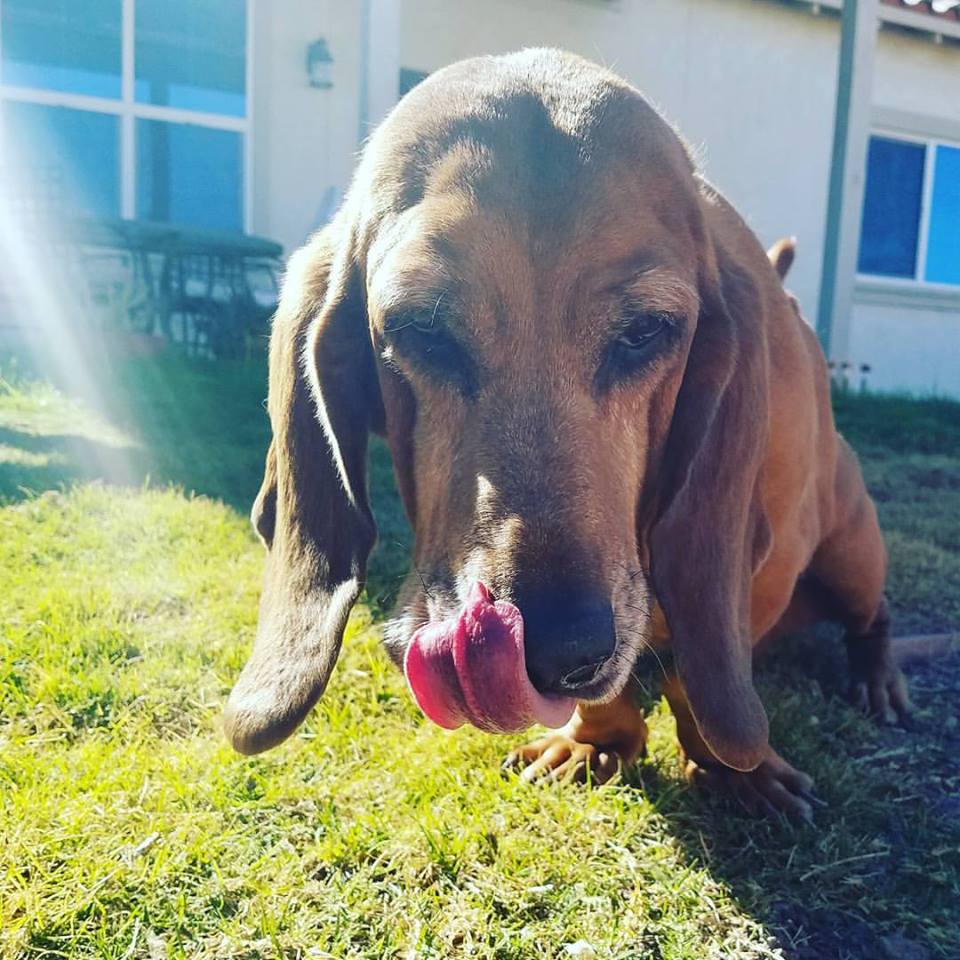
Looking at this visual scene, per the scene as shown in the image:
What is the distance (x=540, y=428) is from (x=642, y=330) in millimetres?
306

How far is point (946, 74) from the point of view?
12609mm

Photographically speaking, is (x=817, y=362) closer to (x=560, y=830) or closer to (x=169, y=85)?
(x=560, y=830)

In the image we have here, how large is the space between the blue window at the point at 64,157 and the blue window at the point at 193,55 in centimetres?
60

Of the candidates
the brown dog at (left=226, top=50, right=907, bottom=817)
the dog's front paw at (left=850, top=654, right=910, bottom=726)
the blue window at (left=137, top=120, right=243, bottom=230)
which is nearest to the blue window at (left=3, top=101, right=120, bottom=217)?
the blue window at (left=137, top=120, right=243, bottom=230)

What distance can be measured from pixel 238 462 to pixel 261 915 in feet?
12.2

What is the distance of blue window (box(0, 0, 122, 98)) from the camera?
968cm

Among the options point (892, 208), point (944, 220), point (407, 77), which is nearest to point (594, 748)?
point (407, 77)

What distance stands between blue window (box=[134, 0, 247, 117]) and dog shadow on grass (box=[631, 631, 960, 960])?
9.13 meters

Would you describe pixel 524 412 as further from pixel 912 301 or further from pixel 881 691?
pixel 912 301

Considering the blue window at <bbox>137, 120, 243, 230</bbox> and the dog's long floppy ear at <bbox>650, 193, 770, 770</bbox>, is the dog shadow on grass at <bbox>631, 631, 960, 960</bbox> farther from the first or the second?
the blue window at <bbox>137, 120, 243, 230</bbox>

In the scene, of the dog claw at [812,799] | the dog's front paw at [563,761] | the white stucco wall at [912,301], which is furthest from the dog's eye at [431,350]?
the white stucco wall at [912,301]

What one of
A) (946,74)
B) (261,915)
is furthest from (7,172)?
(946,74)

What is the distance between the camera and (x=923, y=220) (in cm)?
1276

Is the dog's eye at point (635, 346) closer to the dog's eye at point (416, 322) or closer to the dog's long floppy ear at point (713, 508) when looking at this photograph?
the dog's long floppy ear at point (713, 508)
